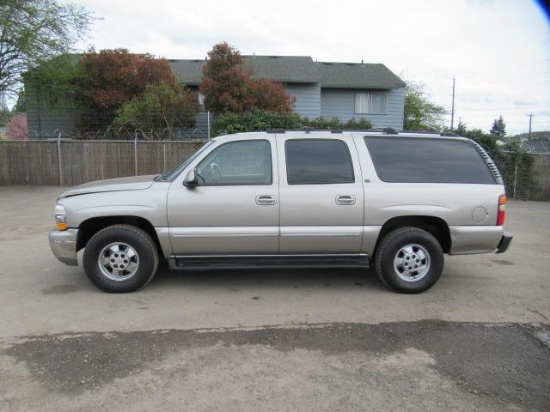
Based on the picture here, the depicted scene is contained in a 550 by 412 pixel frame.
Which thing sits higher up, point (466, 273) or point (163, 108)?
point (163, 108)

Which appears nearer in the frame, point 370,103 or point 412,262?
point 412,262

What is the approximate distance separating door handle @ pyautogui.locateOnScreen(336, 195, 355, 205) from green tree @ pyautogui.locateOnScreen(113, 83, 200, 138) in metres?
13.0

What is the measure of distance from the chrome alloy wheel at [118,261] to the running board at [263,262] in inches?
16.4

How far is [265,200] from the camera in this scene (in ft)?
16.9

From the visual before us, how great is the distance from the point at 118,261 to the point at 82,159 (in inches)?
A: 470

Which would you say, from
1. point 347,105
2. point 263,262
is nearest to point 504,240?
point 263,262

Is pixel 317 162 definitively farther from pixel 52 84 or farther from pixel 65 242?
pixel 52 84

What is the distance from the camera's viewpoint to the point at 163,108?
17.0 m

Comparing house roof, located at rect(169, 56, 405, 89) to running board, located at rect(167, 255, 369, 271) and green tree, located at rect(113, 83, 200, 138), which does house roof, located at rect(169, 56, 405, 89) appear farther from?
running board, located at rect(167, 255, 369, 271)

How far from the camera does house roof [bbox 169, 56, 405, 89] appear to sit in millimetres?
21656

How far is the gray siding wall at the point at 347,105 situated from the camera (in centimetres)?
2322

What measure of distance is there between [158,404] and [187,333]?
1.15 m

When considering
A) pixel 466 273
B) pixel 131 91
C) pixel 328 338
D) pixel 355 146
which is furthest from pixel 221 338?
pixel 131 91

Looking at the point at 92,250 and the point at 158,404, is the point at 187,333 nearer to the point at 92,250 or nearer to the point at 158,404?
the point at 158,404
